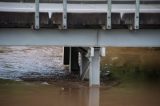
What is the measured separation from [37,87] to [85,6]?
4624mm

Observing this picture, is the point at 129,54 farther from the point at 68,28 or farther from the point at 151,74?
the point at 68,28

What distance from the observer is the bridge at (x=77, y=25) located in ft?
44.1

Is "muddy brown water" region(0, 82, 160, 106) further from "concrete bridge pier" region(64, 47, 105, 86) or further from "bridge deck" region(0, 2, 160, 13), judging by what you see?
"bridge deck" region(0, 2, 160, 13)

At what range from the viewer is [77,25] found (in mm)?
13758

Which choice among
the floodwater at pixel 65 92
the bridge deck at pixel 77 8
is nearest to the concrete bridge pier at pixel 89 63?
the floodwater at pixel 65 92

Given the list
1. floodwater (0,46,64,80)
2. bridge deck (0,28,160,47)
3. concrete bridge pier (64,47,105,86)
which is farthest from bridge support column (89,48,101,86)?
floodwater (0,46,64,80)

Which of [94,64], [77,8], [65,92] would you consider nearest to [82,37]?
[77,8]

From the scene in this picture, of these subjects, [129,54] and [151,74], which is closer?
[151,74]

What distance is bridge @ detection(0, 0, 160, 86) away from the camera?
44.1 feet

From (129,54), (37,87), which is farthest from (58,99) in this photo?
(129,54)

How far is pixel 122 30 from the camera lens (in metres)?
14.2

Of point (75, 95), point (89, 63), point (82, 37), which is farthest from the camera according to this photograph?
point (89, 63)

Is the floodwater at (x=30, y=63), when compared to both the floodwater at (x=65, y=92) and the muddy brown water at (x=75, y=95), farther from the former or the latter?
the muddy brown water at (x=75, y=95)

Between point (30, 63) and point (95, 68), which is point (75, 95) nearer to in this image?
point (95, 68)
